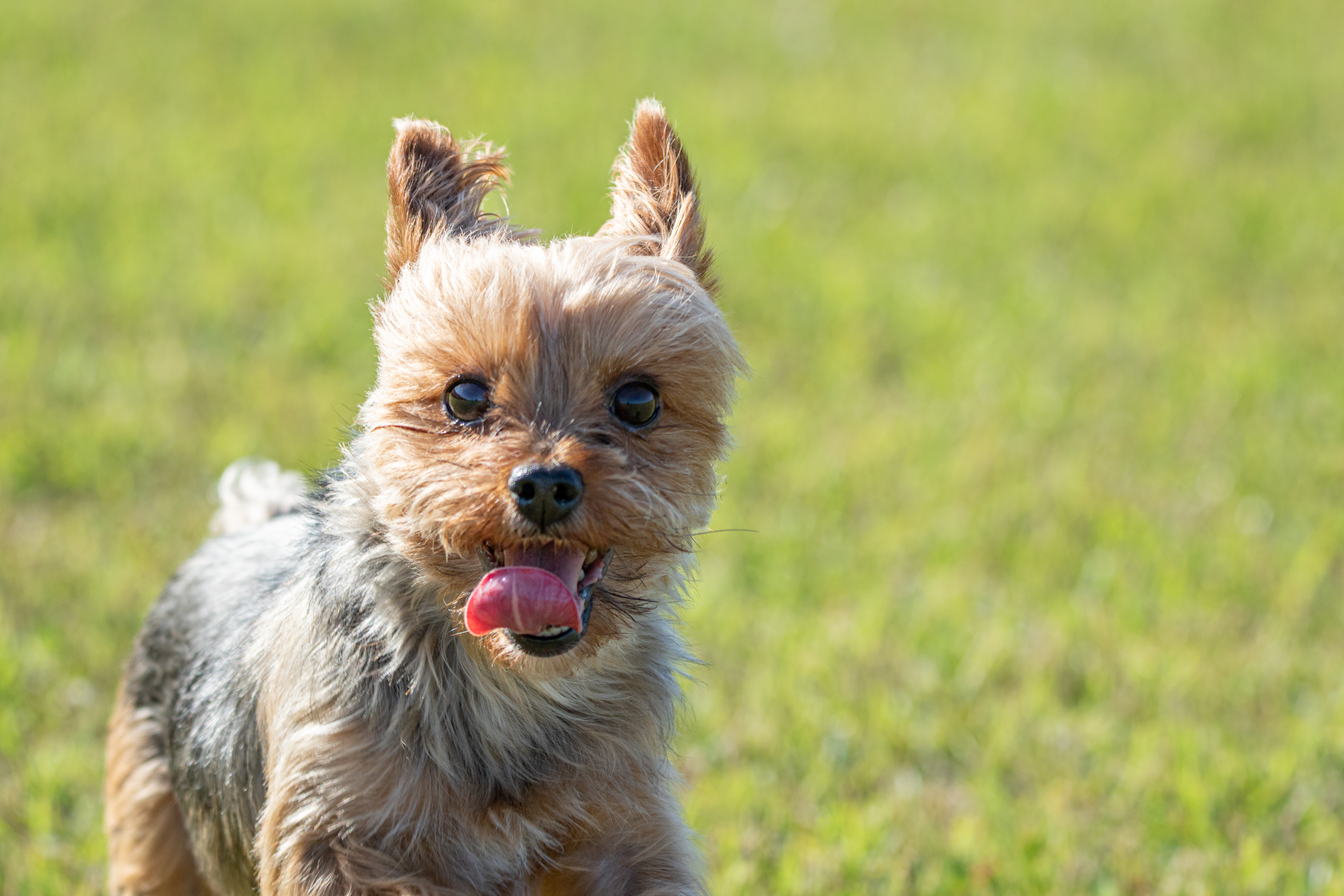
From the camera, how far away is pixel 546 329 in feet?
10.3

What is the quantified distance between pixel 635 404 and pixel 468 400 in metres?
0.37

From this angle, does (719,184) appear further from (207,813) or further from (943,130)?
(207,813)

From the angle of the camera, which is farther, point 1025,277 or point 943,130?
point 943,130

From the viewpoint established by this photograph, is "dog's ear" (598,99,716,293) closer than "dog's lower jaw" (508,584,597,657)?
No

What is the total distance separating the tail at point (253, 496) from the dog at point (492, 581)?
0.91 meters

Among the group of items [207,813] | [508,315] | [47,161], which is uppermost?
[508,315]

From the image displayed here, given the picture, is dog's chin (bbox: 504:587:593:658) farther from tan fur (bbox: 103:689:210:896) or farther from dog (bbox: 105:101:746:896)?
tan fur (bbox: 103:689:210:896)

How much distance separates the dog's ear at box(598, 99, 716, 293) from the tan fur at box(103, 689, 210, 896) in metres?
1.99

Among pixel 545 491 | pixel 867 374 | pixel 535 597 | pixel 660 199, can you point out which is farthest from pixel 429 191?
pixel 867 374

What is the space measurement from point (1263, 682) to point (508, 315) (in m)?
4.37

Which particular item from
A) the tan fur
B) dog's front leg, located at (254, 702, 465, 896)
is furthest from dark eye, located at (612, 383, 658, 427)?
the tan fur

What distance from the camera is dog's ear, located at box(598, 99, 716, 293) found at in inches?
145

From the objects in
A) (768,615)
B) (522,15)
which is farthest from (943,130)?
(768,615)

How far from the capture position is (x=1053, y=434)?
328 inches
